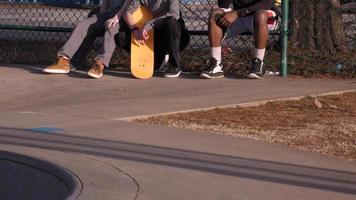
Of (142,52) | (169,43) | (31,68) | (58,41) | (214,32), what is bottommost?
(58,41)

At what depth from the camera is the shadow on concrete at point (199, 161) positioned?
18.2ft

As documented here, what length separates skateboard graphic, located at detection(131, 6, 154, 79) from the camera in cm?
955

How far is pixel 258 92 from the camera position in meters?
8.70

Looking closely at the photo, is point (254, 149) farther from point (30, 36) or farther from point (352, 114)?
point (30, 36)

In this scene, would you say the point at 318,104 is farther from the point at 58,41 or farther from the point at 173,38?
the point at 58,41

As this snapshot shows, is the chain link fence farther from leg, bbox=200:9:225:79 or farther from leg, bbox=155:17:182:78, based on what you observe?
leg, bbox=200:9:225:79

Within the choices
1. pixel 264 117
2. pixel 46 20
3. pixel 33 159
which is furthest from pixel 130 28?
pixel 46 20

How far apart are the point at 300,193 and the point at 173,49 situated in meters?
4.50

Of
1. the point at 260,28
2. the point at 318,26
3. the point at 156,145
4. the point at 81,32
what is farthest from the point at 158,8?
the point at 156,145

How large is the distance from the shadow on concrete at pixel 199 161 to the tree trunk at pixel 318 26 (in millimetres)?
4557

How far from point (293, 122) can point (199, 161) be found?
5.38 ft

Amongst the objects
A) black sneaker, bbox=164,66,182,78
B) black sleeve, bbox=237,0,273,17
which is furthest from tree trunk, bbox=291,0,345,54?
black sneaker, bbox=164,66,182,78

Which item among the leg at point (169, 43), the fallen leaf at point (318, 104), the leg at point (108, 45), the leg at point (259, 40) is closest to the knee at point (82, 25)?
the leg at point (108, 45)

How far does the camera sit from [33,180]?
223 inches
